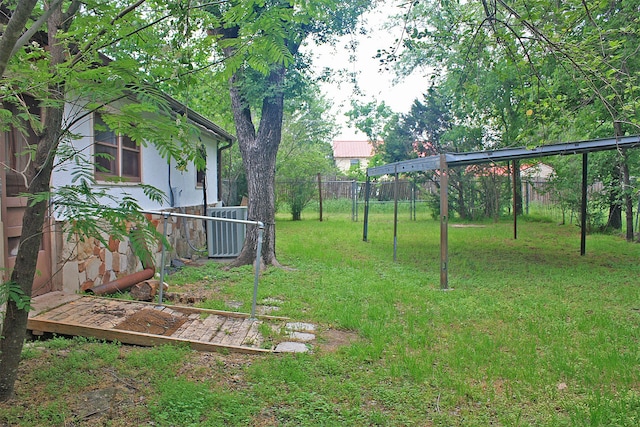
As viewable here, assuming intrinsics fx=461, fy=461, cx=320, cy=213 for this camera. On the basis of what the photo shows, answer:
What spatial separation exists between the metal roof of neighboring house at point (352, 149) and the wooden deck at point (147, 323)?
38.4m

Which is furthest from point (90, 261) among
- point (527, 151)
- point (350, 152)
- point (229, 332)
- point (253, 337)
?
point (350, 152)

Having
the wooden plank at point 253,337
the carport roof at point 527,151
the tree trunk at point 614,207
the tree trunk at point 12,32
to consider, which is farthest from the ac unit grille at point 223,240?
the tree trunk at point 614,207

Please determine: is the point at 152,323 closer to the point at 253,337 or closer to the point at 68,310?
the point at 68,310

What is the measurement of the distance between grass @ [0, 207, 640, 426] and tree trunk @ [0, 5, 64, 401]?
265 mm

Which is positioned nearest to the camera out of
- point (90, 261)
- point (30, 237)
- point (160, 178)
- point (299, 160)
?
point (30, 237)

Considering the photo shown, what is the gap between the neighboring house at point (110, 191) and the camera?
4.57m

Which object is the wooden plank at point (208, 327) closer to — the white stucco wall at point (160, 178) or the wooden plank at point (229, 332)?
the wooden plank at point (229, 332)

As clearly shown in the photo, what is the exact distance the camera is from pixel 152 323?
14.6ft

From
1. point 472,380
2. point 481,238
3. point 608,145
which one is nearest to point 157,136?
point 472,380

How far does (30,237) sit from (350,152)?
4273cm

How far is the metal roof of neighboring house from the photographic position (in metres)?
43.8

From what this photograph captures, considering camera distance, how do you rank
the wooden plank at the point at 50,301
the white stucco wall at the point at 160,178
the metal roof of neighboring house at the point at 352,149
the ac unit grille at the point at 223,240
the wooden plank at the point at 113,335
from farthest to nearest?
the metal roof of neighboring house at the point at 352,149, the ac unit grille at the point at 223,240, the white stucco wall at the point at 160,178, the wooden plank at the point at 50,301, the wooden plank at the point at 113,335

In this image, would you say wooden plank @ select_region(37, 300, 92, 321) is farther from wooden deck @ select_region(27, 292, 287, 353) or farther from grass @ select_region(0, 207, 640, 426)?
grass @ select_region(0, 207, 640, 426)

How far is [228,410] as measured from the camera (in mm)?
2939
